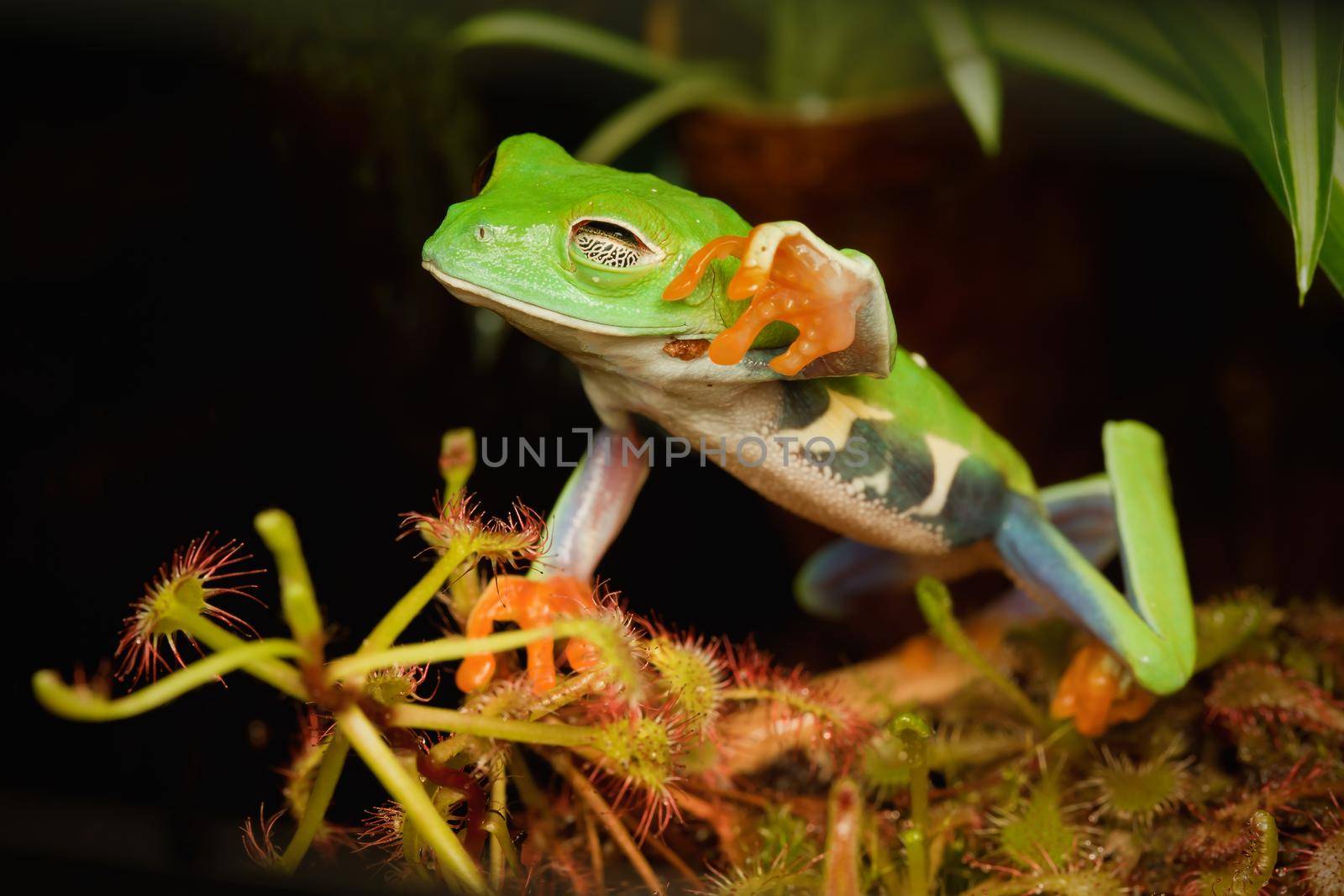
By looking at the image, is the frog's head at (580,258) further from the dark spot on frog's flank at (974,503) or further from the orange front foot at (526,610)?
the dark spot on frog's flank at (974,503)

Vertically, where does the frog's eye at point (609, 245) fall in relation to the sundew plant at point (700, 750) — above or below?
above

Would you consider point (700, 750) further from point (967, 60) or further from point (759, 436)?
point (967, 60)

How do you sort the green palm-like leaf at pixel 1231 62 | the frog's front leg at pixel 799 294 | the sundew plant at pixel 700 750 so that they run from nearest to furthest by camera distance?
the sundew plant at pixel 700 750 → the frog's front leg at pixel 799 294 → the green palm-like leaf at pixel 1231 62

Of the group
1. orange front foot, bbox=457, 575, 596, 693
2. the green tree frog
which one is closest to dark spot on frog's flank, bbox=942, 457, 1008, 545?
the green tree frog

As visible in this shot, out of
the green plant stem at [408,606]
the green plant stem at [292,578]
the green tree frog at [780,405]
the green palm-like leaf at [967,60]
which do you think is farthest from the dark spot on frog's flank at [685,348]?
the green palm-like leaf at [967,60]

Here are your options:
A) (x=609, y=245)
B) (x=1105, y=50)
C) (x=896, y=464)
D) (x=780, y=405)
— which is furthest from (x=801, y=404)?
(x=1105, y=50)

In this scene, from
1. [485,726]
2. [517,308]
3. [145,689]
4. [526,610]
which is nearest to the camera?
[145,689]

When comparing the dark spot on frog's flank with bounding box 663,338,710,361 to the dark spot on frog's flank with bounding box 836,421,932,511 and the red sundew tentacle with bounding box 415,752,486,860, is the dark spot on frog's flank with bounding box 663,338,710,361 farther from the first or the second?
the red sundew tentacle with bounding box 415,752,486,860
